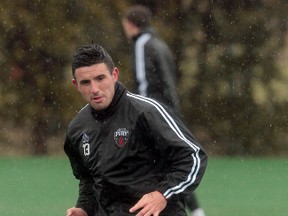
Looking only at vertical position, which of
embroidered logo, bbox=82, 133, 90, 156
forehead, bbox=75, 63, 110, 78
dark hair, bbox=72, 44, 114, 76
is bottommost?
embroidered logo, bbox=82, 133, 90, 156

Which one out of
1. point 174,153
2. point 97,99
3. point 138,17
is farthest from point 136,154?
point 138,17

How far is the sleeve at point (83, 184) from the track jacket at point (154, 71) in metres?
3.81

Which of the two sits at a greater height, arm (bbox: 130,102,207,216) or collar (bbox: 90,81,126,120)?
collar (bbox: 90,81,126,120)

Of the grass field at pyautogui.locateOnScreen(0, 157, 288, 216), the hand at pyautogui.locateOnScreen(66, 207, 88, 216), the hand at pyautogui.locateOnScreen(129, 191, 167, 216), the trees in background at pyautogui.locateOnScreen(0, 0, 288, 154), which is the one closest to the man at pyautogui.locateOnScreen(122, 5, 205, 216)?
the grass field at pyautogui.locateOnScreen(0, 157, 288, 216)

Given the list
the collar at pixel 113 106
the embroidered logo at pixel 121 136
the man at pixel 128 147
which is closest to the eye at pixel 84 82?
the man at pixel 128 147

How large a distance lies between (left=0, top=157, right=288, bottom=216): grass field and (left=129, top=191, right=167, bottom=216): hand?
4742 millimetres

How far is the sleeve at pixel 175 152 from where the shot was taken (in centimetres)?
514

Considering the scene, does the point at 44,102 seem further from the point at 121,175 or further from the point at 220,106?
the point at 121,175

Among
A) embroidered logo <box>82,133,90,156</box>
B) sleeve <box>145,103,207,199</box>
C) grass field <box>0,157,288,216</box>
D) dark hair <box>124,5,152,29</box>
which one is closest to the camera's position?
sleeve <box>145,103,207,199</box>

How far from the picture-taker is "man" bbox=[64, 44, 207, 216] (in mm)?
5164

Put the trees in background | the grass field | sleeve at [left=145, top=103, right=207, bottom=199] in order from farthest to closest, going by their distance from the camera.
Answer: the trees in background < the grass field < sleeve at [left=145, top=103, right=207, bottom=199]

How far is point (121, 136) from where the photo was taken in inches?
207

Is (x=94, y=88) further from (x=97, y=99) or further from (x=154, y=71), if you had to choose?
(x=154, y=71)

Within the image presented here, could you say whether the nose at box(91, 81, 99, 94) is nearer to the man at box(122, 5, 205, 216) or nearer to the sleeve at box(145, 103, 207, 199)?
the sleeve at box(145, 103, 207, 199)
